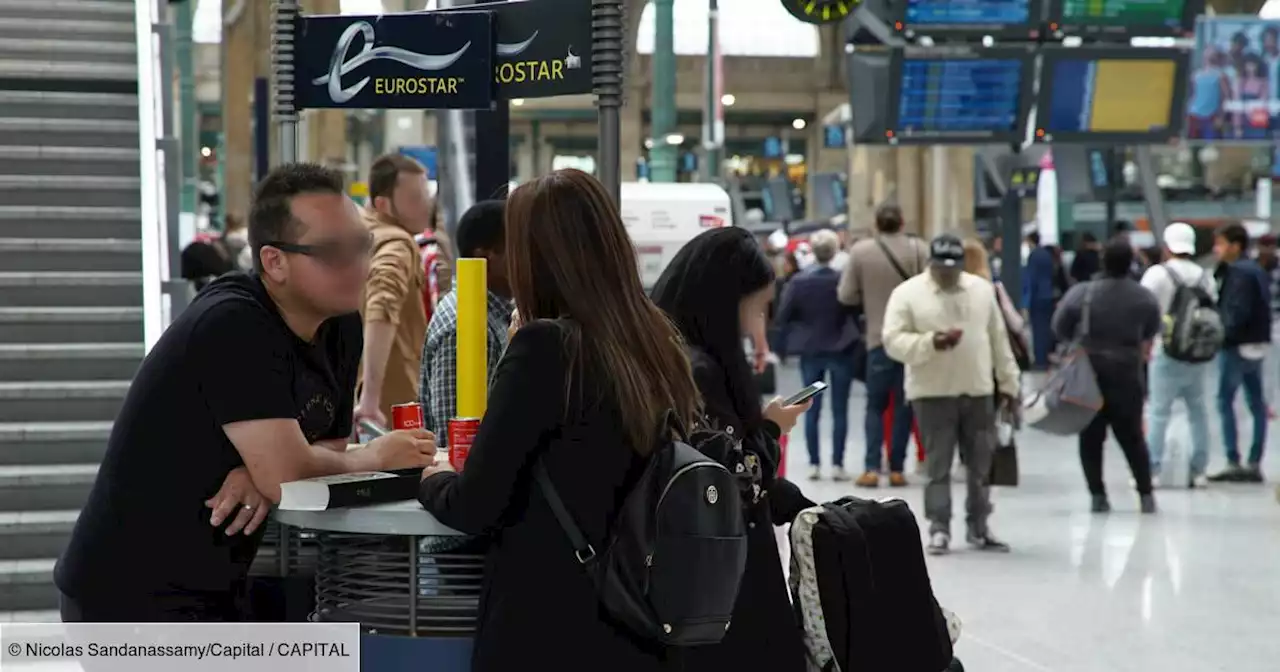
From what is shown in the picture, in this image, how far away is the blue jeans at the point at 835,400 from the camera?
1180 centimetres

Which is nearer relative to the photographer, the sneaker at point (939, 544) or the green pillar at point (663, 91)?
the sneaker at point (939, 544)

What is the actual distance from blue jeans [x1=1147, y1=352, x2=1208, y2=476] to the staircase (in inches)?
264

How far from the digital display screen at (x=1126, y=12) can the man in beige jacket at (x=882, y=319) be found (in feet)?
11.7

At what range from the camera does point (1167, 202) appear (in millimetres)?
46344

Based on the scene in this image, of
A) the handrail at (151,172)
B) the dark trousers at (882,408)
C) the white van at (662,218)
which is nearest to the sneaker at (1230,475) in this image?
the dark trousers at (882,408)

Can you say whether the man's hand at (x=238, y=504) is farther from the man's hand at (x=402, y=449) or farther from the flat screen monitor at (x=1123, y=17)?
the flat screen monitor at (x=1123, y=17)

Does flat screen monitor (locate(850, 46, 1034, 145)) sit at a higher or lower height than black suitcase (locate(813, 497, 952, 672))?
higher

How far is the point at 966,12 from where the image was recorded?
1355 centimetres

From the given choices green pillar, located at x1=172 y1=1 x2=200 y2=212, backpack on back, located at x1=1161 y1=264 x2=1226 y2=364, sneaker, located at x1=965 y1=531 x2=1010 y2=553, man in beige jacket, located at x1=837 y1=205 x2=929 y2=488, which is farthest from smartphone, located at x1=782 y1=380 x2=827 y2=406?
green pillar, located at x1=172 y1=1 x2=200 y2=212

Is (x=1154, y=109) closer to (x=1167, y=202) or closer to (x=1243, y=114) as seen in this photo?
(x=1243, y=114)

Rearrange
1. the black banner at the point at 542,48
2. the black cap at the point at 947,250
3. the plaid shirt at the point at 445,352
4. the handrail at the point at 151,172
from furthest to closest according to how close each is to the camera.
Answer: the black cap at the point at 947,250, the handrail at the point at 151,172, the plaid shirt at the point at 445,352, the black banner at the point at 542,48

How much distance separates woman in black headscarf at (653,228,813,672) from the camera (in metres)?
3.97

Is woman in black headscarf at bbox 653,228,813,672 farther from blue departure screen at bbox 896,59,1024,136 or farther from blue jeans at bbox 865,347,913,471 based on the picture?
blue departure screen at bbox 896,59,1024,136

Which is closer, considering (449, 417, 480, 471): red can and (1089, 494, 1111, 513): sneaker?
(449, 417, 480, 471): red can
